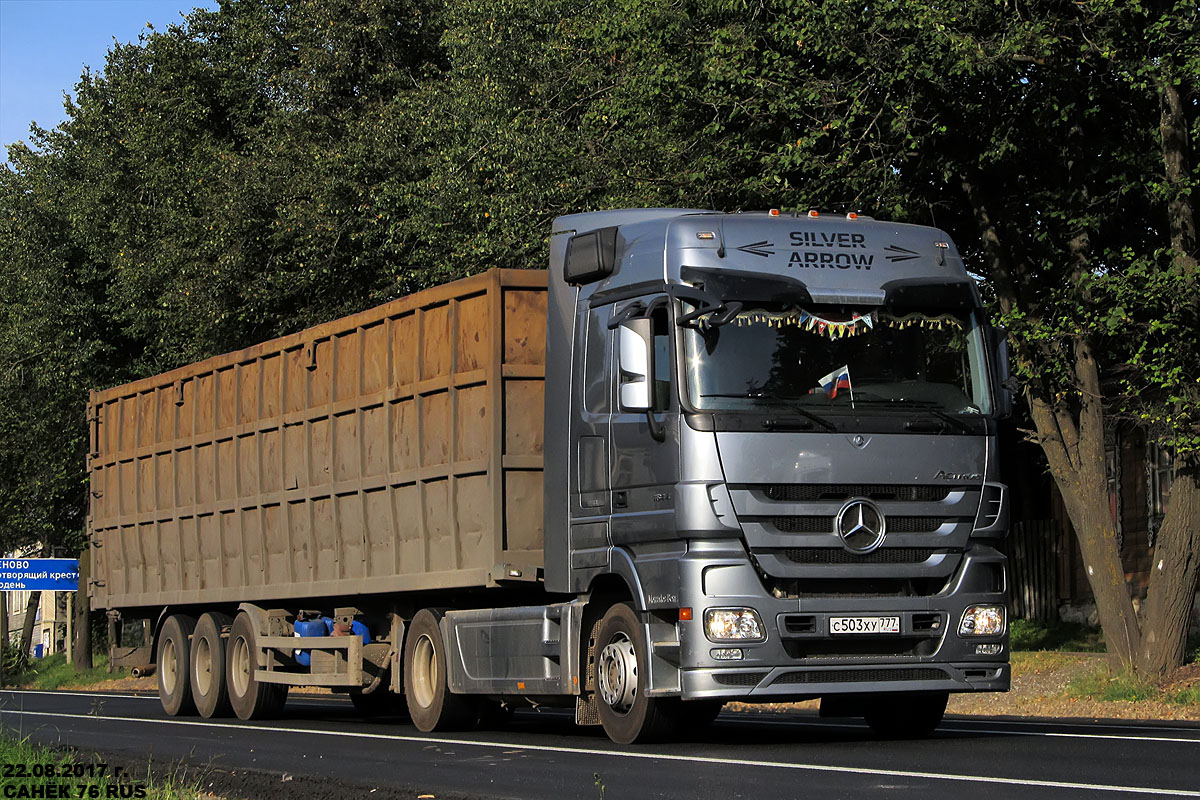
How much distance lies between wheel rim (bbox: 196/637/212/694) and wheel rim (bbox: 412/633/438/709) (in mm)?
4641

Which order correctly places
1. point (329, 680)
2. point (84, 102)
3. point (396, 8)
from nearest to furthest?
point (329, 680) → point (396, 8) → point (84, 102)

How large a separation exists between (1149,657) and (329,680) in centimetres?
874

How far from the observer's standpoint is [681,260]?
1178cm

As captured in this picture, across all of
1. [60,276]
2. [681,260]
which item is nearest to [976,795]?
[681,260]

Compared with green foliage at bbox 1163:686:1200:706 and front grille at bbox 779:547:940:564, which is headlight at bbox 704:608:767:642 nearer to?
front grille at bbox 779:547:940:564

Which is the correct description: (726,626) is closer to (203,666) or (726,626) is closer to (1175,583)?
(1175,583)

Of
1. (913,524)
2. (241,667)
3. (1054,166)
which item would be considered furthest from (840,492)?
(1054,166)

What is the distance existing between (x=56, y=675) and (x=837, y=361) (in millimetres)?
35813

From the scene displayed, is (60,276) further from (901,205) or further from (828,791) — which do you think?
(828,791)

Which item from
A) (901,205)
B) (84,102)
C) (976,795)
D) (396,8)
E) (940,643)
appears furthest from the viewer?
(84,102)

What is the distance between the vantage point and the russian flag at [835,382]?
11547 mm

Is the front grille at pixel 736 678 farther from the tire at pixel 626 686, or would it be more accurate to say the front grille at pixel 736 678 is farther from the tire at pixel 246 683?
the tire at pixel 246 683

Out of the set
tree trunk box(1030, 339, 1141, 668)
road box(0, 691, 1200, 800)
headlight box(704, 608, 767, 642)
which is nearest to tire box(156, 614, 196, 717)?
road box(0, 691, 1200, 800)

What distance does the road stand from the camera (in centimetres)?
919
